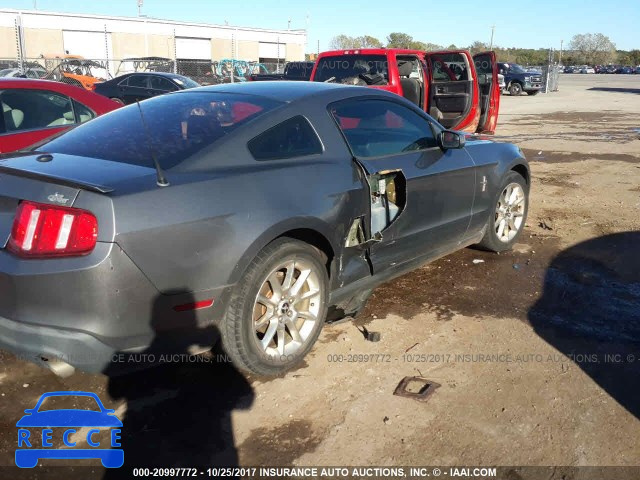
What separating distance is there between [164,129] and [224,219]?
838 mm

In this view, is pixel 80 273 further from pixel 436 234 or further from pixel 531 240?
pixel 531 240

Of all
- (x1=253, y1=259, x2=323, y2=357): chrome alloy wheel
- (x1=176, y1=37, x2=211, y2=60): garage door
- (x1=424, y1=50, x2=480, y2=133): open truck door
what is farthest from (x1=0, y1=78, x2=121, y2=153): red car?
(x1=176, y1=37, x2=211, y2=60): garage door

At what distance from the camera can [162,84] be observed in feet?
56.7

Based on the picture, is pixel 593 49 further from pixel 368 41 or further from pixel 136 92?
pixel 136 92

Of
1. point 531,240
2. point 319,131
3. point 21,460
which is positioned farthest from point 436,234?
point 21,460

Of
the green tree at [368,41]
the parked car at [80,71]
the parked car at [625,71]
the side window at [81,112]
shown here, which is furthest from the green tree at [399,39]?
the side window at [81,112]

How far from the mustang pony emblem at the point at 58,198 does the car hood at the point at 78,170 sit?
8 centimetres

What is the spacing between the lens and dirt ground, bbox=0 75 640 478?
2.86 meters

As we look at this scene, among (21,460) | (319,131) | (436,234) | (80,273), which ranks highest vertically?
(319,131)

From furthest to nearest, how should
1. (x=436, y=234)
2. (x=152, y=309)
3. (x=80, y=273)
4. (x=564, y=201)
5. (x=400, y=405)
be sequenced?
(x=564, y=201) < (x=436, y=234) < (x=400, y=405) < (x=152, y=309) < (x=80, y=273)

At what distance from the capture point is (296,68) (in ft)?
67.6

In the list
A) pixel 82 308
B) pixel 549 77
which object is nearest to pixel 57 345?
pixel 82 308

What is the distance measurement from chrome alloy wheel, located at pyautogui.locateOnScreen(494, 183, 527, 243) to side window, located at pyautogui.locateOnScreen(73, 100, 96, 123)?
4.11 metres

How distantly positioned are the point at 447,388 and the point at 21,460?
216 cm
